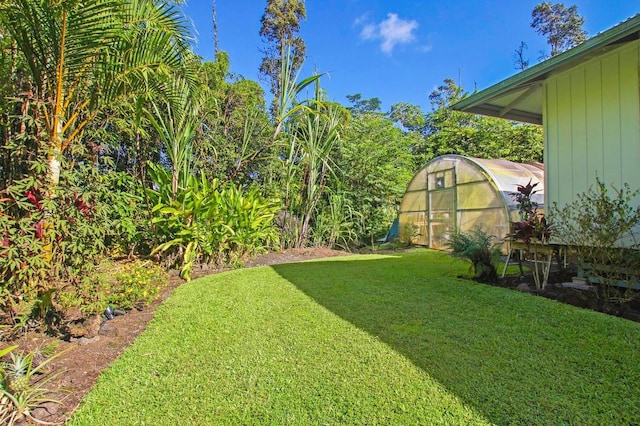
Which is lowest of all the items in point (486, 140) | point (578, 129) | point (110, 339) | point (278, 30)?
point (110, 339)

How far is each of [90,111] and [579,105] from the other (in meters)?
4.77

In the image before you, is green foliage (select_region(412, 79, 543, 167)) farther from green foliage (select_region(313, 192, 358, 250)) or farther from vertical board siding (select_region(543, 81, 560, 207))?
vertical board siding (select_region(543, 81, 560, 207))

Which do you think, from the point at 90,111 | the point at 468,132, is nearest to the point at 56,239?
the point at 90,111

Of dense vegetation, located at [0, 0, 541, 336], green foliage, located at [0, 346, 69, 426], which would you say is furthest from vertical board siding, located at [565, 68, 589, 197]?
green foliage, located at [0, 346, 69, 426]

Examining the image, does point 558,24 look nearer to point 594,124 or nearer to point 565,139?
point 565,139

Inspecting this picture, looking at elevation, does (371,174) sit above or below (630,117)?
above

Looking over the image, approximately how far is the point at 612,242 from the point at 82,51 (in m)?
4.50

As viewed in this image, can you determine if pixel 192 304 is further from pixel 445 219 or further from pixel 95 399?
pixel 445 219

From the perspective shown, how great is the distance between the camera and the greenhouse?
678cm

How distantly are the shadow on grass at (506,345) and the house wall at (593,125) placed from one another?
1518 millimetres

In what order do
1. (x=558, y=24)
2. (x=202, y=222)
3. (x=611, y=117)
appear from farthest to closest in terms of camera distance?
(x=558, y=24), (x=202, y=222), (x=611, y=117)

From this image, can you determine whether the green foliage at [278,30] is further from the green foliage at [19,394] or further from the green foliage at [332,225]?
the green foliage at [19,394]

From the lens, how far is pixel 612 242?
9.70 feet

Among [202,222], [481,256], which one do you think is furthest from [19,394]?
[481,256]
